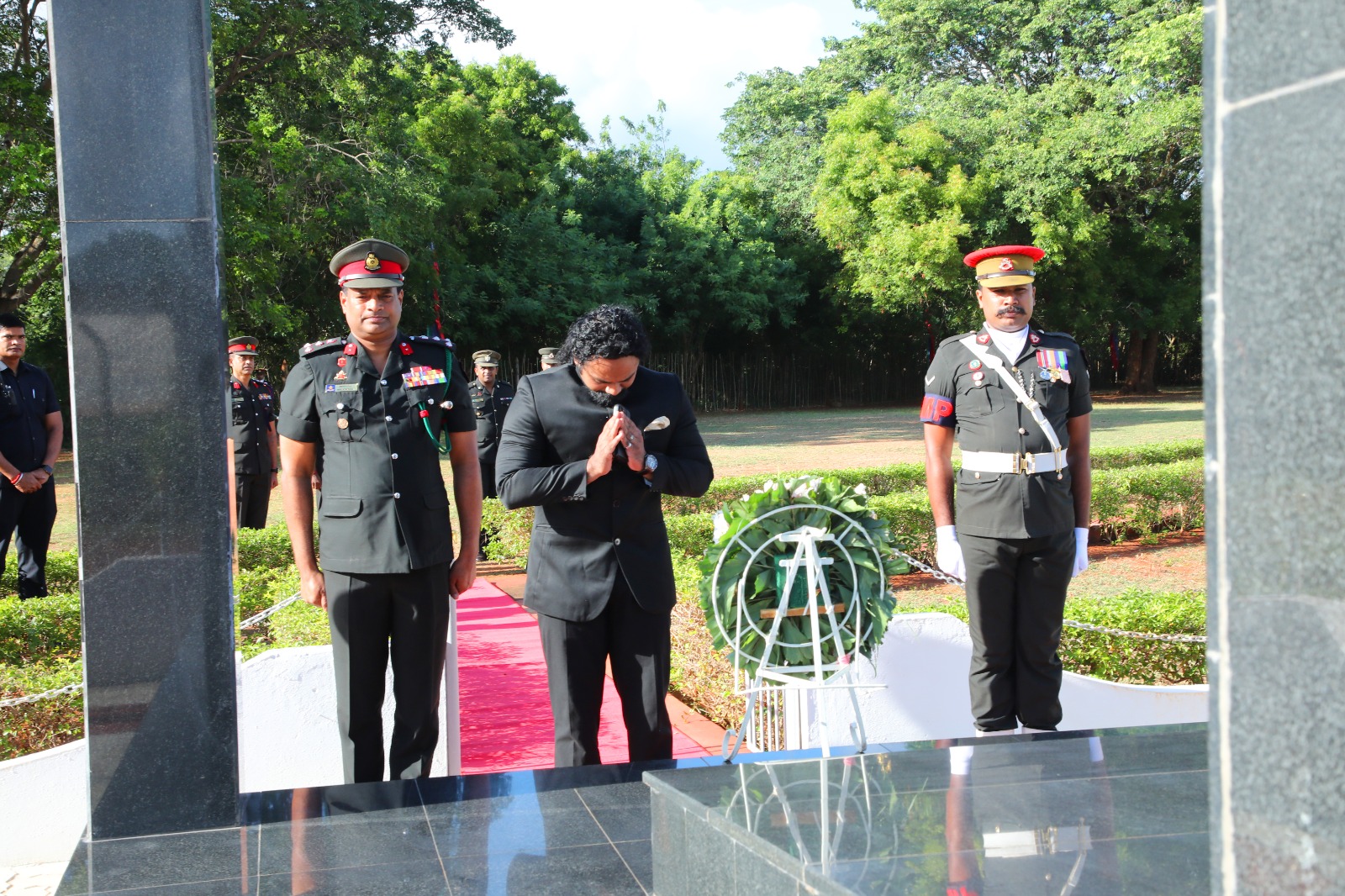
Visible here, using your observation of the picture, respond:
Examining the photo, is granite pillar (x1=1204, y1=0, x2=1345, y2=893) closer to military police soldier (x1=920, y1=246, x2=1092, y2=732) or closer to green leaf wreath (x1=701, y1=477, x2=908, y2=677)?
green leaf wreath (x1=701, y1=477, x2=908, y2=677)

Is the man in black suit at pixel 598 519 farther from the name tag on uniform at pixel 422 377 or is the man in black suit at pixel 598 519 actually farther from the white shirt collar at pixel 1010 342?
the white shirt collar at pixel 1010 342

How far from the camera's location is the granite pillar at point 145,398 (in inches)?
123

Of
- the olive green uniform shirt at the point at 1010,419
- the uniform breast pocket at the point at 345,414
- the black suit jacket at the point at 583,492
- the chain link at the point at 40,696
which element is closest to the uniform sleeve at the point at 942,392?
the olive green uniform shirt at the point at 1010,419

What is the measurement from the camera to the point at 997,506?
13.9 ft

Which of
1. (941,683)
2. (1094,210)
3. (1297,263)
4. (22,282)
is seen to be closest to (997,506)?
(941,683)

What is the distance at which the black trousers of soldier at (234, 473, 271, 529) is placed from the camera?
9.30 metres

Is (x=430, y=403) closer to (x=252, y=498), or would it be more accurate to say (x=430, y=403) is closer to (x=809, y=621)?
(x=809, y=621)

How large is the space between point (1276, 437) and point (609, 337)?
2464mm

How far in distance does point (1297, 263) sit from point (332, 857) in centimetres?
271

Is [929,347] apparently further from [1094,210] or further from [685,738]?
[685,738]

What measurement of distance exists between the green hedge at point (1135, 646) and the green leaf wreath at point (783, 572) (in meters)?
1.74

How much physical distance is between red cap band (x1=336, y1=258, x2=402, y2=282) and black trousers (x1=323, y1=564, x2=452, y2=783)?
97cm

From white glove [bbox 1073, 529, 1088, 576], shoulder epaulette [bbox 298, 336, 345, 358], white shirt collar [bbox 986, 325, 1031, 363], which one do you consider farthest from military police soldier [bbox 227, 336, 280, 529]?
white glove [bbox 1073, 529, 1088, 576]

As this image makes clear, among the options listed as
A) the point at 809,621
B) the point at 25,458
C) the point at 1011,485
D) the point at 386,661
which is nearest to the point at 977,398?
the point at 1011,485
